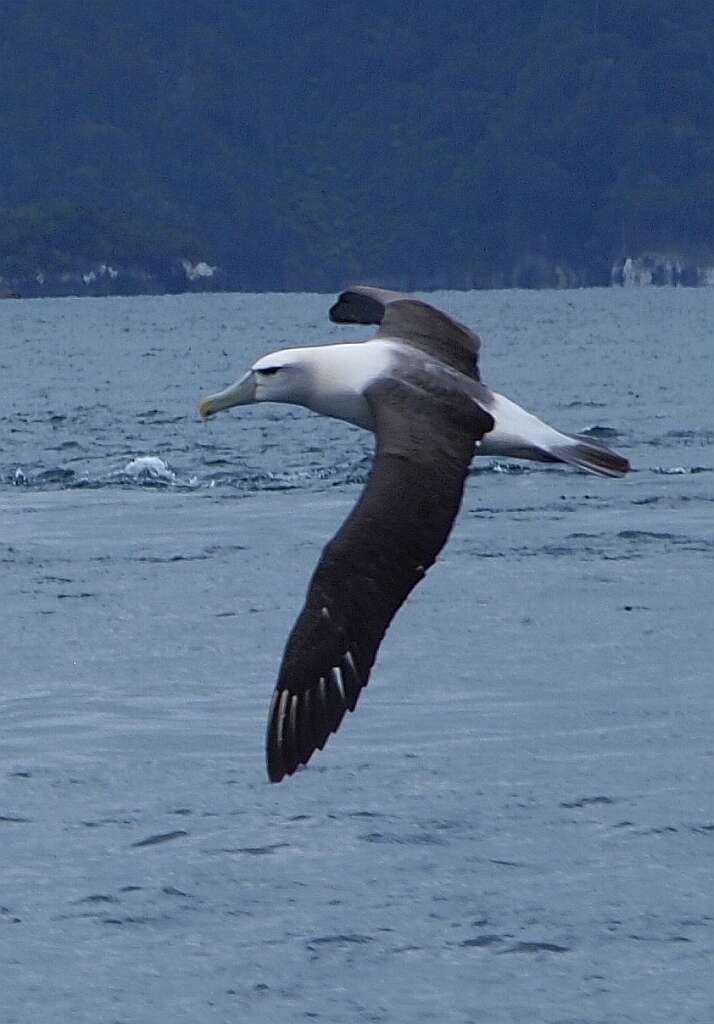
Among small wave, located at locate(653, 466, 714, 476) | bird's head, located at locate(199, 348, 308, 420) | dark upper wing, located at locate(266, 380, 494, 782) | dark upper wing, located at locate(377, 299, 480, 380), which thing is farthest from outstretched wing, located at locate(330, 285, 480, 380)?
small wave, located at locate(653, 466, 714, 476)

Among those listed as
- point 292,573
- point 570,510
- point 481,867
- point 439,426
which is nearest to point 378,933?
point 481,867

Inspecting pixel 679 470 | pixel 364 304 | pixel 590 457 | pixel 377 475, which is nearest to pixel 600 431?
pixel 679 470

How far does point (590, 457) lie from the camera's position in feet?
31.0

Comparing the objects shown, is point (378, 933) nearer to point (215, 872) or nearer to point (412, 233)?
point (215, 872)

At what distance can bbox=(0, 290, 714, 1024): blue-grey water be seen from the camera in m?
10.3

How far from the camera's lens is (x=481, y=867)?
1143 centimetres

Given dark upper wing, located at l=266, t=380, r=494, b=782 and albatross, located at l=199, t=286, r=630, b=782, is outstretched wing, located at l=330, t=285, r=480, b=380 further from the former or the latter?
dark upper wing, located at l=266, t=380, r=494, b=782

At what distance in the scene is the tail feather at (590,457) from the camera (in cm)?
938

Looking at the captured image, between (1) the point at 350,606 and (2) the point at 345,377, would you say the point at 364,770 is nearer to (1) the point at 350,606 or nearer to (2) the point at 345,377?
(2) the point at 345,377

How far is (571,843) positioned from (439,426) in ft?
10.6

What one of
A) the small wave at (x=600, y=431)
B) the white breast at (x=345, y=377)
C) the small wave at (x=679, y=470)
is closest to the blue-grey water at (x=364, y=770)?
the small wave at (x=679, y=470)

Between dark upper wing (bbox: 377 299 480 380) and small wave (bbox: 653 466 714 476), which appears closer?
dark upper wing (bbox: 377 299 480 380)

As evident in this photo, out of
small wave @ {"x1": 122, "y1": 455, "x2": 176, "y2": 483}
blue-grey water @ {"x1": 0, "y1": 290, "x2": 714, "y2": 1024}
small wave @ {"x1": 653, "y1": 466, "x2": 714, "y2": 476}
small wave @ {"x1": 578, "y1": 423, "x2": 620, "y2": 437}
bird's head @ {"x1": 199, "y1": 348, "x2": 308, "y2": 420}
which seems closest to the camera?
bird's head @ {"x1": 199, "y1": 348, "x2": 308, "y2": 420}

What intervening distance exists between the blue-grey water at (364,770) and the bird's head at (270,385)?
2225mm
